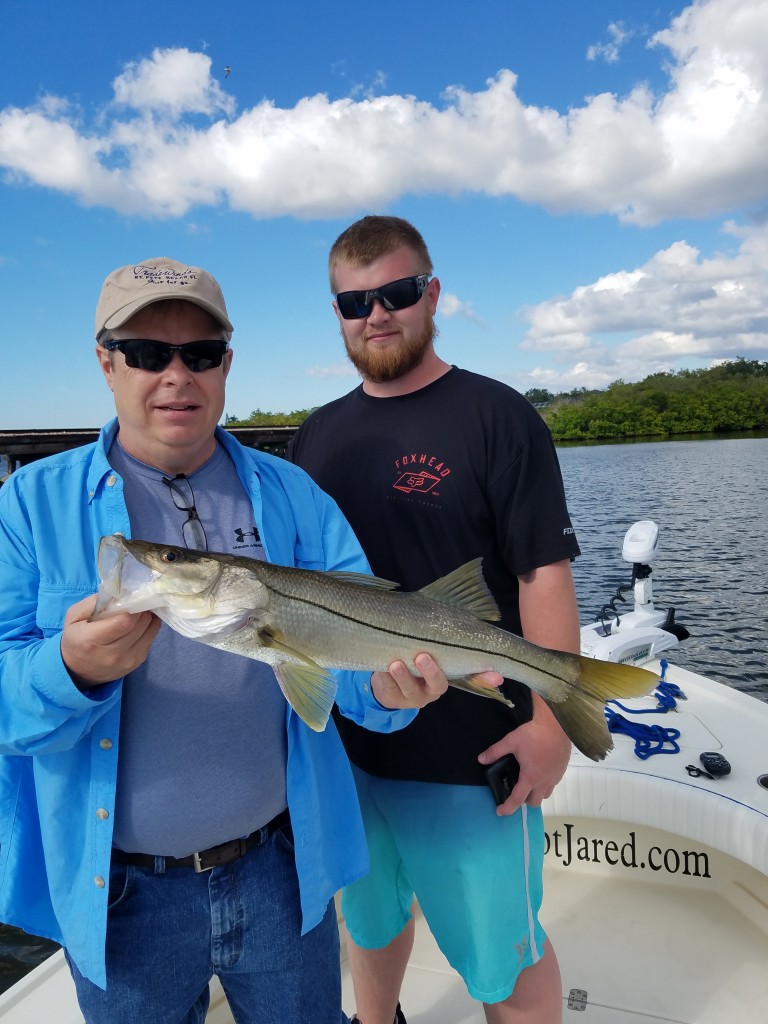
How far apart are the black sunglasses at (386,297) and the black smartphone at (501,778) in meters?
2.13

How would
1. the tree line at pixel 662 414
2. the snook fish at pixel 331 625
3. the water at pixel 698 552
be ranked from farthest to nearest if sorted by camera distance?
the tree line at pixel 662 414 < the water at pixel 698 552 < the snook fish at pixel 331 625

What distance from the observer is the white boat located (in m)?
4.16

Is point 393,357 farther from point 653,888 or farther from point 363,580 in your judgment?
point 653,888

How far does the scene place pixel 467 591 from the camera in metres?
2.67

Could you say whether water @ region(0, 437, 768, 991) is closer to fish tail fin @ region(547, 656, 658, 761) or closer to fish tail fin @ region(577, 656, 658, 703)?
fish tail fin @ region(547, 656, 658, 761)

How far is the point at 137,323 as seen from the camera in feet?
7.84

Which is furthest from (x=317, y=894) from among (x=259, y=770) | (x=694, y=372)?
(x=694, y=372)

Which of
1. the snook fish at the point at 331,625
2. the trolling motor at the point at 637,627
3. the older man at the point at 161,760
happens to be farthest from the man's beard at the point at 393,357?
the trolling motor at the point at 637,627

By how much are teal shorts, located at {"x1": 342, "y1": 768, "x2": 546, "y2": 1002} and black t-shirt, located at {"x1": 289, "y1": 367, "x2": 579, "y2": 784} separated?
0.41 ft

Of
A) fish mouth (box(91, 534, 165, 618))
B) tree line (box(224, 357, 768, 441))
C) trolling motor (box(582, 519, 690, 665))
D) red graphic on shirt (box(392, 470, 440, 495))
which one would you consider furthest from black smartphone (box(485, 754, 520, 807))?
tree line (box(224, 357, 768, 441))

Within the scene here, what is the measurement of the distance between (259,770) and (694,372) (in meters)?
126

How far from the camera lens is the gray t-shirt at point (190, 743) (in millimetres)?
2262

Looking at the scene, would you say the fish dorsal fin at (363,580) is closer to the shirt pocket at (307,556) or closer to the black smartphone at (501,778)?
the shirt pocket at (307,556)

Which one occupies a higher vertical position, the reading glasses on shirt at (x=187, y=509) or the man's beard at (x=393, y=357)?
the man's beard at (x=393, y=357)
